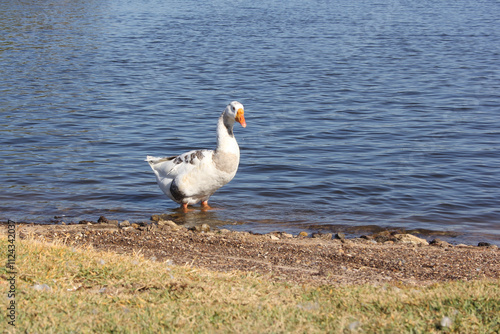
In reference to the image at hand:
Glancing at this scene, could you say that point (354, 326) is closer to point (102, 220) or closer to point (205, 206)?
point (102, 220)

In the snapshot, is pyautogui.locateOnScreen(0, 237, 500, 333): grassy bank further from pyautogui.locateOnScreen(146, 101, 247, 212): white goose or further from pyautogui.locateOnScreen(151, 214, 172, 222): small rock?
pyautogui.locateOnScreen(146, 101, 247, 212): white goose

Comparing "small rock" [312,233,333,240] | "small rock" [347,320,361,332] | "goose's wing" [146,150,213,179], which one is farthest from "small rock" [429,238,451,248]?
"small rock" [347,320,361,332]

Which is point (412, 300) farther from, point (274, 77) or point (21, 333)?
point (274, 77)

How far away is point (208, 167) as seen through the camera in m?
11.8

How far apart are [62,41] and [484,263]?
3071 cm

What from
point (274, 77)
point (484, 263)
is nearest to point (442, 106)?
point (274, 77)

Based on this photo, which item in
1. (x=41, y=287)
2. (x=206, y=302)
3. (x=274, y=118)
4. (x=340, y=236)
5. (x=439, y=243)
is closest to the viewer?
(x=206, y=302)

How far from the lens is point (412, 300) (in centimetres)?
561

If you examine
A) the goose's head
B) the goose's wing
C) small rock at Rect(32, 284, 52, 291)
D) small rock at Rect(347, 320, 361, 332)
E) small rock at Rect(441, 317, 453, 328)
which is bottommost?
the goose's wing

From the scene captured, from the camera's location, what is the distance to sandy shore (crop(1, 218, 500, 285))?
25.1ft

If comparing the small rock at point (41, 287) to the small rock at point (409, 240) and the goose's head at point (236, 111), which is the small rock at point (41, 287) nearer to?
the small rock at point (409, 240)

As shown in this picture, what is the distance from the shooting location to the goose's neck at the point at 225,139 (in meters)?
11.8

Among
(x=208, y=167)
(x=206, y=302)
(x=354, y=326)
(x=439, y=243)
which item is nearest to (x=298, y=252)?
(x=439, y=243)

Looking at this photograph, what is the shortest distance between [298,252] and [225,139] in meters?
3.78
